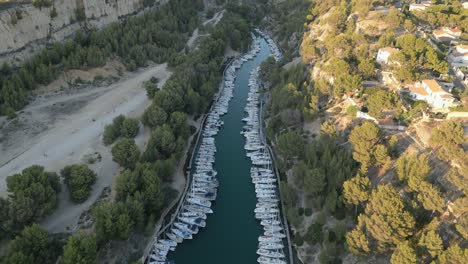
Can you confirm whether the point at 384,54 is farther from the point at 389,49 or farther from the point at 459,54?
the point at 459,54

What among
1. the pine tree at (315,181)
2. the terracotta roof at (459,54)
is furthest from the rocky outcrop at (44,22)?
the terracotta roof at (459,54)

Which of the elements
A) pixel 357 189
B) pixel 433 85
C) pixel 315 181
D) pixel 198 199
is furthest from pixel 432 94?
pixel 198 199

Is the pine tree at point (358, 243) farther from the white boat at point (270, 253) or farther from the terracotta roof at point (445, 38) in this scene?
the terracotta roof at point (445, 38)

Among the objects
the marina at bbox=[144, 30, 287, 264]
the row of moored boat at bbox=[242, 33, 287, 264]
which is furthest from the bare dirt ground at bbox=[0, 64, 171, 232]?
the row of moored boat at bbox=[242, 33, 287, 264]

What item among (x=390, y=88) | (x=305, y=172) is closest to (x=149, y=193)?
(x=305, y=172)

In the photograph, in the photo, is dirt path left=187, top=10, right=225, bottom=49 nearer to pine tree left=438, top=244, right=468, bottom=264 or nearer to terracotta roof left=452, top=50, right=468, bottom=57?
terracotta roof left=452, top=50, right=468, bottom=57

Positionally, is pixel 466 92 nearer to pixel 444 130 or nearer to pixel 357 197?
pixel 444 130
